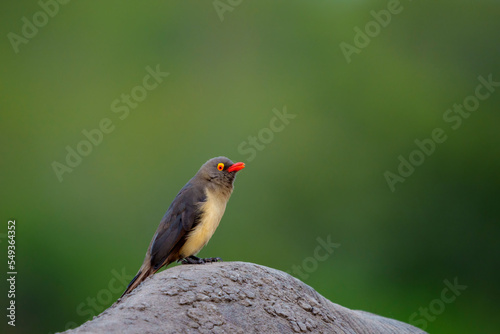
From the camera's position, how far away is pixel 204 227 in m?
5.88

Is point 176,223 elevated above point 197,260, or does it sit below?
above

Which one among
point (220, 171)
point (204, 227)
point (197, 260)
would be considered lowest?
point (197, 260)

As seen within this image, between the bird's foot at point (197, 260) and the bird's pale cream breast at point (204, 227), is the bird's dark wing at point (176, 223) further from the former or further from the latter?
the bird's foot at point (197, 260)

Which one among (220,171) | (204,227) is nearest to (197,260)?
(204,227)

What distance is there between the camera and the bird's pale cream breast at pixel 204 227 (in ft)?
19.1

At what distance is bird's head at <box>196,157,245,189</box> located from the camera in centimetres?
614

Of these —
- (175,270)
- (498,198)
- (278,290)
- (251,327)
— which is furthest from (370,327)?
(498,198)

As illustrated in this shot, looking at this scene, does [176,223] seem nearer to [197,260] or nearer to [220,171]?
[197,260]

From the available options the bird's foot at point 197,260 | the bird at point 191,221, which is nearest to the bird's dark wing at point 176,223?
the bird at point 191,221

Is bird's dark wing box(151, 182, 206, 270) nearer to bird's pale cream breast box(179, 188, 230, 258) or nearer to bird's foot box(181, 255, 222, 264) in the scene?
bird's pale cream breast box(179, 188, 230, 258)

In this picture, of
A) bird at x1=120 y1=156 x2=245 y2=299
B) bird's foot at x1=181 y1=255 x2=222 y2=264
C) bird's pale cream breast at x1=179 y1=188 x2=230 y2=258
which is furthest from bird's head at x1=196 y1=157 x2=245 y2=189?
bird's foot at x1=181 y1=255 x2=222 y2=264

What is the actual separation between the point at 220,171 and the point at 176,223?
2.50ft

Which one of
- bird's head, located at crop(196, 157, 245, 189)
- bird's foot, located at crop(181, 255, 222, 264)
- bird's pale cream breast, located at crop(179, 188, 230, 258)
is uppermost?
bird's head, located at crop(196, 157, 245, 189)

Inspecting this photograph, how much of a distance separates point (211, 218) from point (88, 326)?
2.30 meters
